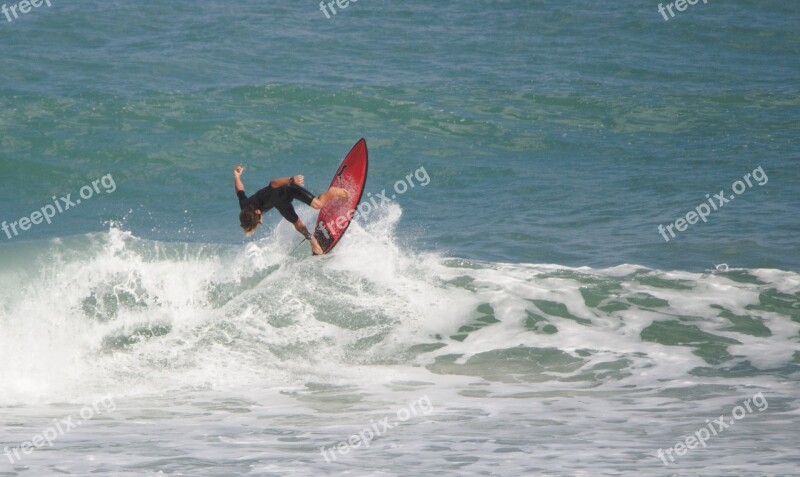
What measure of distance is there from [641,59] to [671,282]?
485 inches

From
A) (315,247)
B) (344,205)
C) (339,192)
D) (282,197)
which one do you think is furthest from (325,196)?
(315,247)

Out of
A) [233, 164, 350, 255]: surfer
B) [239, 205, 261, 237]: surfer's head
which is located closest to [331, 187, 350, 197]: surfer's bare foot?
[233, 164, 350, 255]: surfer

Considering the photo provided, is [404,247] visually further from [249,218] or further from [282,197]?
[249,218]

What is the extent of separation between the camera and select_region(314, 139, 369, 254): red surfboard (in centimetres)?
1120

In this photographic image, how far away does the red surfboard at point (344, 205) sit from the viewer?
441 inches

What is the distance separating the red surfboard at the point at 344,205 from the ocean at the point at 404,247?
0.33m

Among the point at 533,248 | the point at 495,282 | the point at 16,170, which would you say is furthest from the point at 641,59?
the point at 16,170

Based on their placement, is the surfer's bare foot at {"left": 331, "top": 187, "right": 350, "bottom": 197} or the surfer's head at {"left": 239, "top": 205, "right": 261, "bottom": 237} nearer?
the surfer's head at {"left": 239, "top": 205, "right": 261, "bottom": 237}

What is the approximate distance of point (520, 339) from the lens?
32.6ft

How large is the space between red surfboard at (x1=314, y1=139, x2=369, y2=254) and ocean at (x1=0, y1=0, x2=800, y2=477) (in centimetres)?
33

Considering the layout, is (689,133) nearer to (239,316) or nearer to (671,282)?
(671,282)

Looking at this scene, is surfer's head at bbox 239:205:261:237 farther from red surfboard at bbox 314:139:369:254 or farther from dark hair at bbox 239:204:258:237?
red surfboard at bbox 314:139:369:254

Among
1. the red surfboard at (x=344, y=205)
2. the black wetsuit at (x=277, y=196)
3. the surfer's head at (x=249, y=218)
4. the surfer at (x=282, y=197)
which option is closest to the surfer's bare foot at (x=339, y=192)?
the surfer at (x=282, y=197)

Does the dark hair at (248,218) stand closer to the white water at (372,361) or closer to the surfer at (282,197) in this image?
the surfer at (282,197)
